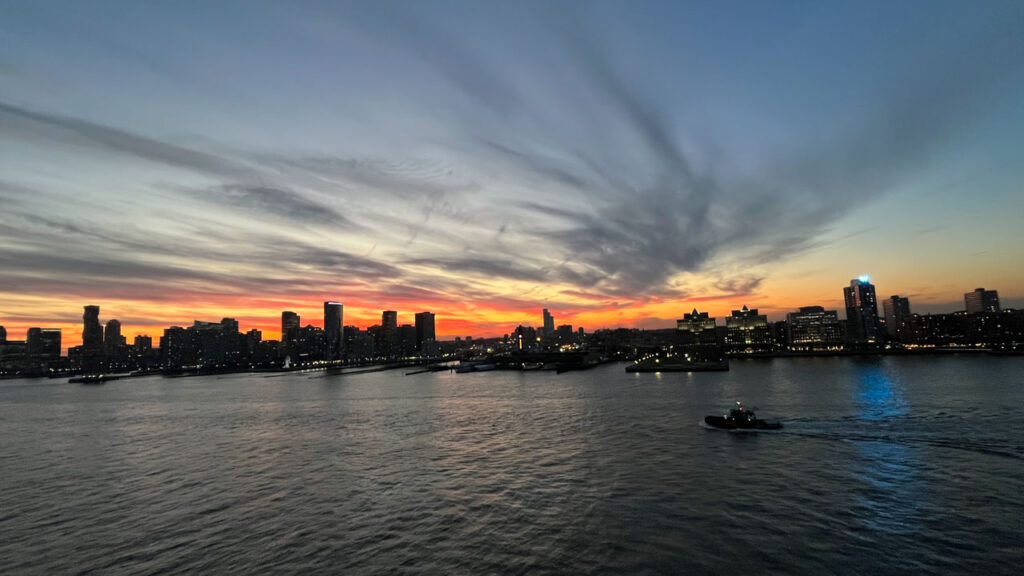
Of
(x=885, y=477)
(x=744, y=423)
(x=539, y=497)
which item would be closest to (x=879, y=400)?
(x=744, y=423)

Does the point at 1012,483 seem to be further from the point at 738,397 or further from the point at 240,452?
the point at 240,452

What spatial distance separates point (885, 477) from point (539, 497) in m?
30.6

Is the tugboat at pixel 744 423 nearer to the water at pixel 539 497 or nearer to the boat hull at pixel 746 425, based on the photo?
the boat hull at pixel 746 425

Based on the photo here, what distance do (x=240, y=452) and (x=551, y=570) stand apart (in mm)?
53161

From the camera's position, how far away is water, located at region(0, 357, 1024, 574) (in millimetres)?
27312

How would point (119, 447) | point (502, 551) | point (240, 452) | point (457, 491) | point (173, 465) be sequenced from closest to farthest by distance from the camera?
point (502, 551) < point (457, 491) < point (173, 465) < point (240, 452) < point (119, 447)

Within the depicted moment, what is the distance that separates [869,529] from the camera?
2962 centimetres

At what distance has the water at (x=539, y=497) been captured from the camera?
27.3m

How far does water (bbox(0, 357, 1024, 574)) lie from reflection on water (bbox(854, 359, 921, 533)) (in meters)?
0.21

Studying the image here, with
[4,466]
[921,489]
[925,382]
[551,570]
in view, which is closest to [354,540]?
[551,570]

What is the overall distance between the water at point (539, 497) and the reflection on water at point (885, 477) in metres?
0.21

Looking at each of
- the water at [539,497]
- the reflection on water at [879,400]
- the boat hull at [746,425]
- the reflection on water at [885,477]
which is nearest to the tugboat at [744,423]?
the boat hull at [746,425]

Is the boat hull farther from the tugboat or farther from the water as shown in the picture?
the water

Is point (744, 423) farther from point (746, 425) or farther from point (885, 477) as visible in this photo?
point (885, 477)
